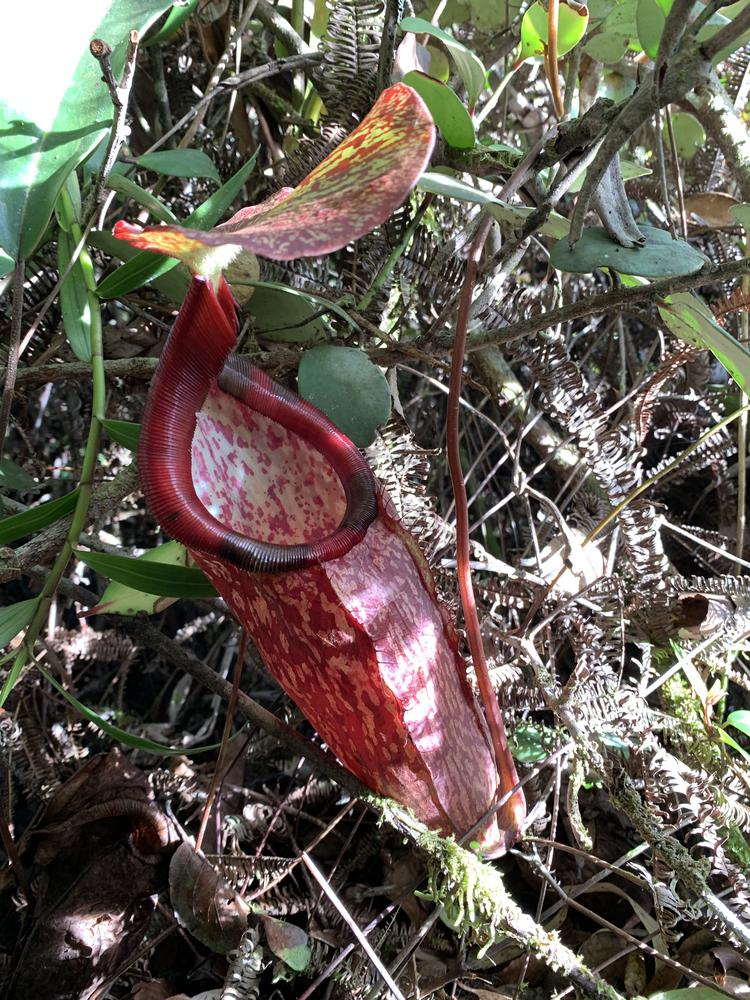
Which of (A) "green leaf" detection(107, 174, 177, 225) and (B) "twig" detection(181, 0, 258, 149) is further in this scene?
(B) "twig" detection(181, 0, 258, 149)

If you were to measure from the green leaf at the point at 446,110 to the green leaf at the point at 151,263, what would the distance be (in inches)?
9.0

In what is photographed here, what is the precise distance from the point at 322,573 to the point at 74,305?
19.2 inches

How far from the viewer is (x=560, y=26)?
2.66 ft

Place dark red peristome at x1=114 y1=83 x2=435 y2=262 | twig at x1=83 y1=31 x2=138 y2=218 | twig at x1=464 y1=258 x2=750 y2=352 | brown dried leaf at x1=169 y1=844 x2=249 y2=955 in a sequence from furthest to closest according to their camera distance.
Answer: brown dried leaf at x1=169 y1=844 x2=249 y2=955 < twig at x1=464 y1=258 x2=750 y2=352 < twig at x1=83 y1=31 x2=138 y2=218 < dark red peristome at x1=114 y1=83 x2=435 y2=262

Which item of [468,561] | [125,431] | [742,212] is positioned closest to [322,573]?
[468,561]

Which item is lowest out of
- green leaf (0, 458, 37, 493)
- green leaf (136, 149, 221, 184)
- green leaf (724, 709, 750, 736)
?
green leaf (724, 709, 750, 736)

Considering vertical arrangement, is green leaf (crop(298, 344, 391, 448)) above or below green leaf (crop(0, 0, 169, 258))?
below

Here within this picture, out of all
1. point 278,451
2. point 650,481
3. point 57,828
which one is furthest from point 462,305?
point 57,828

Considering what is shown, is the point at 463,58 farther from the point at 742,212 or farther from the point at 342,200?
the point at 342,200

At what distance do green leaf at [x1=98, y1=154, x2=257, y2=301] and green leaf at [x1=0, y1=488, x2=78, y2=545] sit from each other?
261 mm

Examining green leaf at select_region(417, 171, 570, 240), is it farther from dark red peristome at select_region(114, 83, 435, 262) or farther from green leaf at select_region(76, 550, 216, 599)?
green leaf at select_region(76, 550, 216, 599)

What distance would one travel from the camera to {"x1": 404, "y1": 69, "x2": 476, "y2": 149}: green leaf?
2.60 ft

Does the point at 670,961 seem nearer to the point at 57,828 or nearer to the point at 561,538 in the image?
the point at 561,538

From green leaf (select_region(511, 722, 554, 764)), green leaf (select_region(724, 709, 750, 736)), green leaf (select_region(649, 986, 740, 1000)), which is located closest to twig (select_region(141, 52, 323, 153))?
green leaf (select_region(511, 722, 554, 764))
